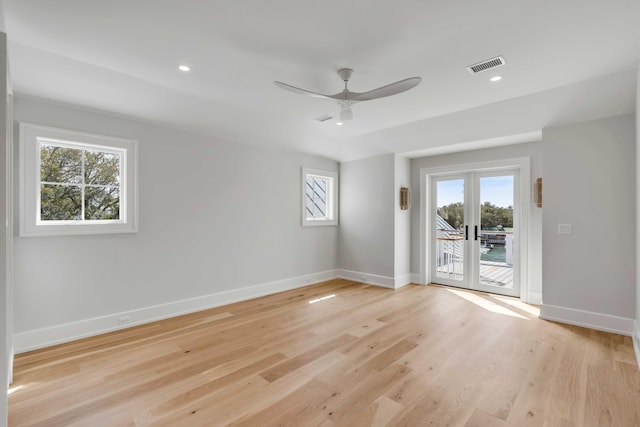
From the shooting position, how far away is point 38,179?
2992mm

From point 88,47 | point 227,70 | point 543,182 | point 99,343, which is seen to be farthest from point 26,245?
point 543,182

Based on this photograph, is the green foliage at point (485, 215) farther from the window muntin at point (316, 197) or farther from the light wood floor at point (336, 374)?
the window muntin at point (316, 197)

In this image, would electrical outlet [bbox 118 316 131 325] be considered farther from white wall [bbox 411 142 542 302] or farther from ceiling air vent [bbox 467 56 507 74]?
white wall [bbox 411 142 542 302]

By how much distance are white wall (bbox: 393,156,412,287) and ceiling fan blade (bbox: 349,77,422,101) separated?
112 inches

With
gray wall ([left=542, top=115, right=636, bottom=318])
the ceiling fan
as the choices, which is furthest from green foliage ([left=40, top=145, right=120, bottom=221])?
gray wall ([left=542, top=115, right=636, bottom=318])

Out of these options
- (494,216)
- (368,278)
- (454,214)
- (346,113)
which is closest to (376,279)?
(368,278)

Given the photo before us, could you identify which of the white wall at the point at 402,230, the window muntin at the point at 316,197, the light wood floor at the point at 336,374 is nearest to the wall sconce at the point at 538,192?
the light wood floor at the point at 336,374

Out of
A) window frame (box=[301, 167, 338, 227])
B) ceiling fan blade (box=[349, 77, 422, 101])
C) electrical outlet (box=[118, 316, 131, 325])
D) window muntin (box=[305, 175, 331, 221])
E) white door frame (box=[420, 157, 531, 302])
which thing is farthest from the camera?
window muntin (box=[305, 175, 331, 221])

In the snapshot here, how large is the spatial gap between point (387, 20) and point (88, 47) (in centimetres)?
239

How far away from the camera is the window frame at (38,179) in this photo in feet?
9.53

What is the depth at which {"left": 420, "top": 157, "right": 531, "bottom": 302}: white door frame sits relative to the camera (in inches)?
175

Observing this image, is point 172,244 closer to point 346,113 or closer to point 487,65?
point 346,113

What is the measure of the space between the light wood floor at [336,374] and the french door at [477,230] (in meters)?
1.08

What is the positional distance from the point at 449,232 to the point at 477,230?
1.60ft
